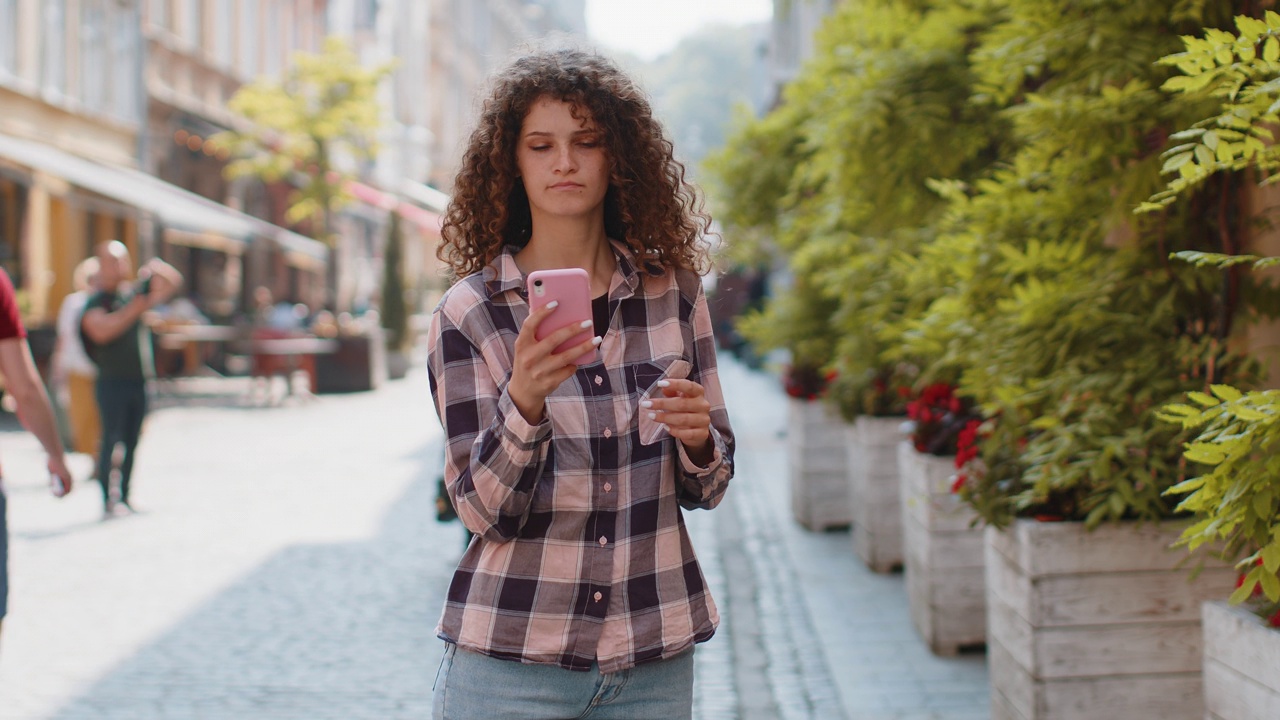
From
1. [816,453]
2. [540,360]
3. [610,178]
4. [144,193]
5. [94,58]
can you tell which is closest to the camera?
[540,360]

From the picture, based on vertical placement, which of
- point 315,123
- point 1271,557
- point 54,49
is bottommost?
point 1271,557

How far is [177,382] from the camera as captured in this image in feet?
71.6

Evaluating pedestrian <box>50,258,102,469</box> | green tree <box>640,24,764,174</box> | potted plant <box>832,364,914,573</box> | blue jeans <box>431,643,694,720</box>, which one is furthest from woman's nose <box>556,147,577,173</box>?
green tree <box>640,24,764,174</box>

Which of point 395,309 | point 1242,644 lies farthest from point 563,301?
point 395,309

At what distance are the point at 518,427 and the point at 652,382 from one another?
11.6 inches

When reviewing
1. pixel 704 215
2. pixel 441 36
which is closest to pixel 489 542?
pixel 704 215

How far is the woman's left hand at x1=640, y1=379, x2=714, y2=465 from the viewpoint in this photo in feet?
7.00

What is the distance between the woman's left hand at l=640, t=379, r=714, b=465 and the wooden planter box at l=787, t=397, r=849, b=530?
6912 millimetres

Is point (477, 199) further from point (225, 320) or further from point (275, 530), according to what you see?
point (225, 320)

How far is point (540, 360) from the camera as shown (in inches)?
79.6

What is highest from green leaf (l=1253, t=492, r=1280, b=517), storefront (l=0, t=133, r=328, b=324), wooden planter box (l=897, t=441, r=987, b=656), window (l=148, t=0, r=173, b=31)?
window (l=148, t=0, r=173, b=31)

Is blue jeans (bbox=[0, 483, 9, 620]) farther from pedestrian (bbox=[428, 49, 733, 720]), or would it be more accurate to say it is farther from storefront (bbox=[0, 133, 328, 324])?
storefront (bbox=[0, 133, 328, 324])

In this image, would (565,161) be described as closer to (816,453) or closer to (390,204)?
(816,453)

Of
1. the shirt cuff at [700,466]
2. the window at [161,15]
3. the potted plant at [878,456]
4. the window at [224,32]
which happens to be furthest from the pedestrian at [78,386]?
the window at [224,32]
